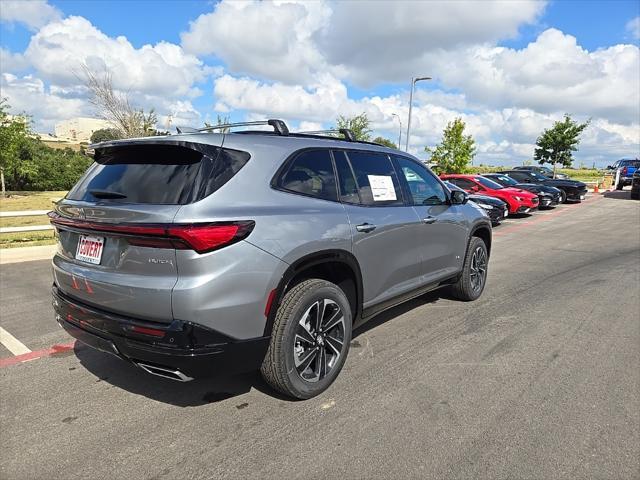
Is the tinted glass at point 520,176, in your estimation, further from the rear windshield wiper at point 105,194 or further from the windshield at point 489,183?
the rear windshield wiper at point 105,194

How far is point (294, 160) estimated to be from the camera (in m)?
3.07

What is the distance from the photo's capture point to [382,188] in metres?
3.81

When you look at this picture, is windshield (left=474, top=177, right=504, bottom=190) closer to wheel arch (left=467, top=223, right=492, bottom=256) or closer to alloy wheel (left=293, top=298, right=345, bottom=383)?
wheel arch (left=467, top=223, right=492, bottom=256)

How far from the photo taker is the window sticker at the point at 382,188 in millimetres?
3710

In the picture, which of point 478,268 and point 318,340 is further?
point 478,268

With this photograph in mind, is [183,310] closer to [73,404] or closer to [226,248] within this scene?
[226,248]

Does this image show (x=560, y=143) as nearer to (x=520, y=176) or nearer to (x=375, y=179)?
(x=520, y=176)

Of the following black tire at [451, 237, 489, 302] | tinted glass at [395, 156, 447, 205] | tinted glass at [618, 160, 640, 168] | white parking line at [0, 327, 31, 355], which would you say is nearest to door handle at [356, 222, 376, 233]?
tinted glass at [395, 156, 447, 205]

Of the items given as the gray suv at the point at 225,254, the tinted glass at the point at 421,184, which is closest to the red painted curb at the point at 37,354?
the gray suv at the point at 225,254

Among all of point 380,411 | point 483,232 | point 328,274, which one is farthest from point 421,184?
point 380,411

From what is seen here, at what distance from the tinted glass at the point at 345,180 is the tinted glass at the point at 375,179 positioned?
6 cm

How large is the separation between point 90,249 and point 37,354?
1.75 metres

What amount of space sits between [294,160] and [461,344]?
91.7 inches

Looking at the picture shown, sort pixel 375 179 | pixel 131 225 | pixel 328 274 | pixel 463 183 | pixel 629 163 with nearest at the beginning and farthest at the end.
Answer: pixel 131 225, pixel 328 274, pixel 375 179, pixel 463 183, pixel 629 163
